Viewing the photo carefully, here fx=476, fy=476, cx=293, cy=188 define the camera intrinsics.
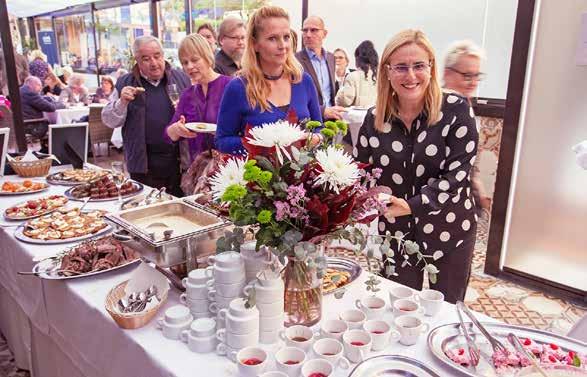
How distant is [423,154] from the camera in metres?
1.57

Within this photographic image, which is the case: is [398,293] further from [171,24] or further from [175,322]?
[171,24]

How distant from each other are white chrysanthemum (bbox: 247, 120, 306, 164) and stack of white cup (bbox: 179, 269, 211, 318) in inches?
14.4

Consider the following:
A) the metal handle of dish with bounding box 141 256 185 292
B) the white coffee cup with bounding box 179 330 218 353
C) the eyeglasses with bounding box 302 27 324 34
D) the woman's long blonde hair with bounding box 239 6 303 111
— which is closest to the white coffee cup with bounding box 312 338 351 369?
the white coffee cup with bounding box 179 330 218 353

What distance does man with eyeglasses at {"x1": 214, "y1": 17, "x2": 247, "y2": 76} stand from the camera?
284 cm

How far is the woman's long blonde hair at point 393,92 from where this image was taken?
1.51 metres

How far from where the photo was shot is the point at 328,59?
405 centimetres

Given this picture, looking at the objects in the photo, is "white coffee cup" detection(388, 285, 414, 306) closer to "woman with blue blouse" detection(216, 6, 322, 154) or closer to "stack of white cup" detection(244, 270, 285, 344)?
"stack of white cup" detection(244, 270, 285, 344)

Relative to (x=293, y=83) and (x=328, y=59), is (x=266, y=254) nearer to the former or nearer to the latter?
(x=293, y=83)

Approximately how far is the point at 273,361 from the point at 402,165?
2.81ft

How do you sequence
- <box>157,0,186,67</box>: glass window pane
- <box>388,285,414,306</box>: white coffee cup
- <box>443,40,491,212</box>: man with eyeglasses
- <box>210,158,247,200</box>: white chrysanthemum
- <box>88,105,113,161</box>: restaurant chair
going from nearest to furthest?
<box>210,158,247,200</box>: white chrysanthemum → <box>388,285,414,306</box>: white coffee cup → <box>443,40,491,212</box>: man with eyeglasses → <box>88,105,113,161</box>: restaurant chair → <box>157,0,186,67</box>: glass window pane

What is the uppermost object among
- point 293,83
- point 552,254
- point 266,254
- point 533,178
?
point 293,83

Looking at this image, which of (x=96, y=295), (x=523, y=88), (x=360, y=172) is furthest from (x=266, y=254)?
(x=523, y=88)

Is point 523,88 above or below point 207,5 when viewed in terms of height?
below

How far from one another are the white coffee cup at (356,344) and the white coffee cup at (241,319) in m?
0.19
